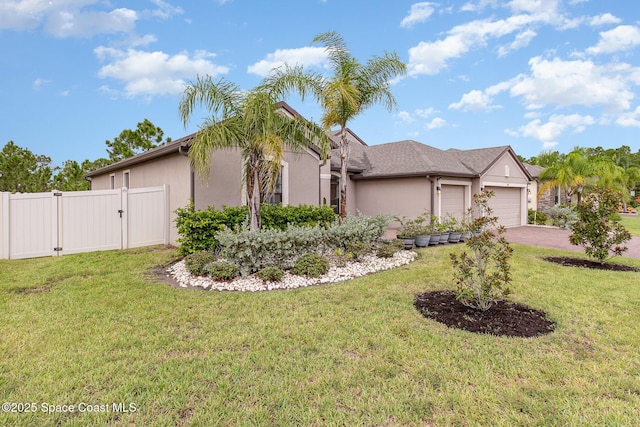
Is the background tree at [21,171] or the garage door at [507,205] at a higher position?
the background tree at [21,171]

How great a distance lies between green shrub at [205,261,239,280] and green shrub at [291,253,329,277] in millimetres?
1272

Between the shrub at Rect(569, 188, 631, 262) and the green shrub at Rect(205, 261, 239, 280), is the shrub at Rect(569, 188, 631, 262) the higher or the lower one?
the higher one

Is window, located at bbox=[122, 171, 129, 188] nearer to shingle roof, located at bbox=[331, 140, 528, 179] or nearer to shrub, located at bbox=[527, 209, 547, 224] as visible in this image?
shingle roof, located at bbox=[331, 140, 528, 179]

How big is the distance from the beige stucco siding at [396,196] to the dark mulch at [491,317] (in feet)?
33.2

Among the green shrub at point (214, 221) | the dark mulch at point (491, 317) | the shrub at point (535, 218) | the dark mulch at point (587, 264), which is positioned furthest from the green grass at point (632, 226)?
the green shrub at point (214, 221)

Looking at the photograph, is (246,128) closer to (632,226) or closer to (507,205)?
(507,205)

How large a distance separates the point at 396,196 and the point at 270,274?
11.2m

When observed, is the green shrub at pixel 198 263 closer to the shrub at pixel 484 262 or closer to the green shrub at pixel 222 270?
the green shrub at pixel 222 270

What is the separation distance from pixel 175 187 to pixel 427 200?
11.0m

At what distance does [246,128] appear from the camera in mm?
7746

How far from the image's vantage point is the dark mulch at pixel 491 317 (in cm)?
426

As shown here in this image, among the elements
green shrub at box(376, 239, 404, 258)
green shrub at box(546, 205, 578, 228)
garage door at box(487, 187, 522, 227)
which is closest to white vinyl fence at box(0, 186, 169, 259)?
green shrub at box(376, 239, 404, 258)

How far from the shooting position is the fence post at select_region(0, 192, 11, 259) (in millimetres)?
8875

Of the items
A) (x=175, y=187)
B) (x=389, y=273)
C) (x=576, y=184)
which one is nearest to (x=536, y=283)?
(x=389, y=273)
